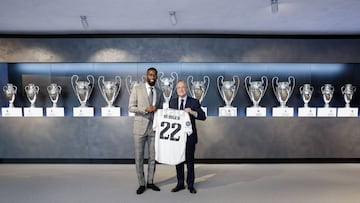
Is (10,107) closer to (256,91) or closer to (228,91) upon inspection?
(228,91)

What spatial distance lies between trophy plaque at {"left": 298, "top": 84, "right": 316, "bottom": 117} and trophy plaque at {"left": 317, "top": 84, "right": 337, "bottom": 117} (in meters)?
0.14

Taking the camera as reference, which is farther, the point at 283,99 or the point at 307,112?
the point at 283,99

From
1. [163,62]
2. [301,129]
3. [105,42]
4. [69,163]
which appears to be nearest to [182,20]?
[163,62]

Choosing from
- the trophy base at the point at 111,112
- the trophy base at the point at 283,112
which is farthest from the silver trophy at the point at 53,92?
the trophy base at the point at 283,112

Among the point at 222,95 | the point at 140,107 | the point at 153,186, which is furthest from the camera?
the point at 222,95

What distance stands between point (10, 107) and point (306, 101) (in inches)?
195

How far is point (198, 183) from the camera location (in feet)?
11.1

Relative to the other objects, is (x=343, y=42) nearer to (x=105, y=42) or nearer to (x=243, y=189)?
(x=243, y=189)

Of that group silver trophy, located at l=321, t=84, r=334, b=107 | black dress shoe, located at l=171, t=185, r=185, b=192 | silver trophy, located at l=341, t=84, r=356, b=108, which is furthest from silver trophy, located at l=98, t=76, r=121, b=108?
silver trophy, located at l=341, t=84, r=356, b=108

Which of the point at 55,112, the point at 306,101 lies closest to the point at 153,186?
the point at 55,112

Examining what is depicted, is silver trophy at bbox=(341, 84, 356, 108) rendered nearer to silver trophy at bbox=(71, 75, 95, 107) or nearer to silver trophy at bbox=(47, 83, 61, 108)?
silver trophy at bbox=(71, 75, 95, 107)

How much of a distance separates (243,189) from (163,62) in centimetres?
233

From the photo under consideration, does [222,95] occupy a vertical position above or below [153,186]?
above

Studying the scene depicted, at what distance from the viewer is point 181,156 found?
297 centimetres
